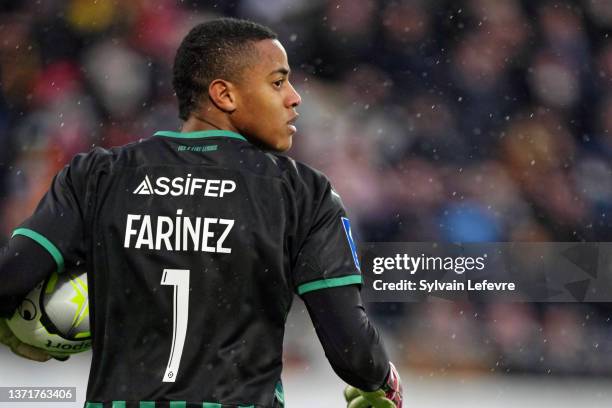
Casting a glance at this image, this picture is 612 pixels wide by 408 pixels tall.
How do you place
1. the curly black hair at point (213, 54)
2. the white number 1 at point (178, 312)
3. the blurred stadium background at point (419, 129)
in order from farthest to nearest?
the blurred stadium background at point (419, 129) < the curly black hair at point (213, 54) < the white number 1 at point (178, 312)

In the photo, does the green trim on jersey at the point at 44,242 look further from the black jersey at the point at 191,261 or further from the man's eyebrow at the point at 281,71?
the man's eyebrow at the point at 281,71

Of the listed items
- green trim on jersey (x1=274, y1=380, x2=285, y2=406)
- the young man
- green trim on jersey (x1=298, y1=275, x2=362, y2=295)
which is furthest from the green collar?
green trim on jersey (x1=274, y1=380, x2=285, y2=406)

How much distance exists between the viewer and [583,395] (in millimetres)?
5000

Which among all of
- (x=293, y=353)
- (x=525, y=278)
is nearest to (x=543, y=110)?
(x=525, y=278)

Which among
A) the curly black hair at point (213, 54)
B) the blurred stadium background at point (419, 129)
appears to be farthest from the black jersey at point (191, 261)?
the blurred stadium background at point (419, 129)

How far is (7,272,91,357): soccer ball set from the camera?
48.7 inches

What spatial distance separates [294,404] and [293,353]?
32 cm

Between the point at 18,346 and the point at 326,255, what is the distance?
532mm

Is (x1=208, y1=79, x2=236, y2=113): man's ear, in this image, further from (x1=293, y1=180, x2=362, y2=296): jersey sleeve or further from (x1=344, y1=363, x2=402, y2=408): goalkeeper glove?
(x1=344, y1=363, x2=402, y2=408): goalkeeper glove

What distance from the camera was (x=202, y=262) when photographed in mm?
1129

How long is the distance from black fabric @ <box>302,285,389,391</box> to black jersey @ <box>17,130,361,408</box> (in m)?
0.02

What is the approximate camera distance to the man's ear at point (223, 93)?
123cm

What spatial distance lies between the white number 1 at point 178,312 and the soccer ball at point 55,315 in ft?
0.69

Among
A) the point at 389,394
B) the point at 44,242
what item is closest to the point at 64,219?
the point at 44,242
